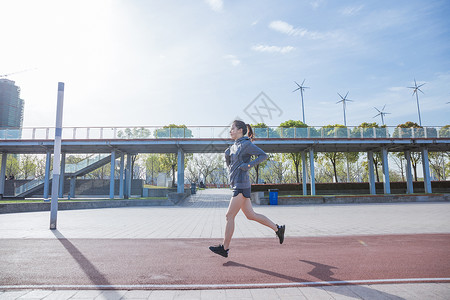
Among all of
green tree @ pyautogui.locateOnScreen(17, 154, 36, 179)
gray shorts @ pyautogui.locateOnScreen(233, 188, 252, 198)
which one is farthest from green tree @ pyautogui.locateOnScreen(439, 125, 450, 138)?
green tree @ pyautogui.locateOnScreen(17, 154, 36, 179)

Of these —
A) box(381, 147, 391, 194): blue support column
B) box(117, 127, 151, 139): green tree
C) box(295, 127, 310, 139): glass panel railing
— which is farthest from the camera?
box(381, 147, 391, 194): blue support column

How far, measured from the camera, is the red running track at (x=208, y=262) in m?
3.37

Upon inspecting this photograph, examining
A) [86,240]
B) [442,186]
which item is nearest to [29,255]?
[86,240]

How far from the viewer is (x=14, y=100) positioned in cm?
7488

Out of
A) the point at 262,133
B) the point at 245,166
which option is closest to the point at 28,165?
the point at 262,133

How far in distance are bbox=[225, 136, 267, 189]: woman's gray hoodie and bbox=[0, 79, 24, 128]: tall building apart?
8622 centimetres

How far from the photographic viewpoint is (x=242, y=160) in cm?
431

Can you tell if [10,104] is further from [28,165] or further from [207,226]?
[207,226]

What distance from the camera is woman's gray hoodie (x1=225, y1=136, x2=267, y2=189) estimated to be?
13.8 ft

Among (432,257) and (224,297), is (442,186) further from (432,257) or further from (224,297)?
(224,297)

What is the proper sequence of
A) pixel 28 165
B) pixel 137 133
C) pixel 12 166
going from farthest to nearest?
pixel 12 166 < pixel 28 165 < pixel 137 133

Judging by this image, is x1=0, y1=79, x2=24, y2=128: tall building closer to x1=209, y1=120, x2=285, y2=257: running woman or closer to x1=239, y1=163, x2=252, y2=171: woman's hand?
x1=209, y1=120, x2=285, y2=257: running woman

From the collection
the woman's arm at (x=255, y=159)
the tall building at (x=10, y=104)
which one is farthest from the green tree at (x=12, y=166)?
the woman's arm at (x=255, y=159)

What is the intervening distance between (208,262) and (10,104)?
9106 cm
